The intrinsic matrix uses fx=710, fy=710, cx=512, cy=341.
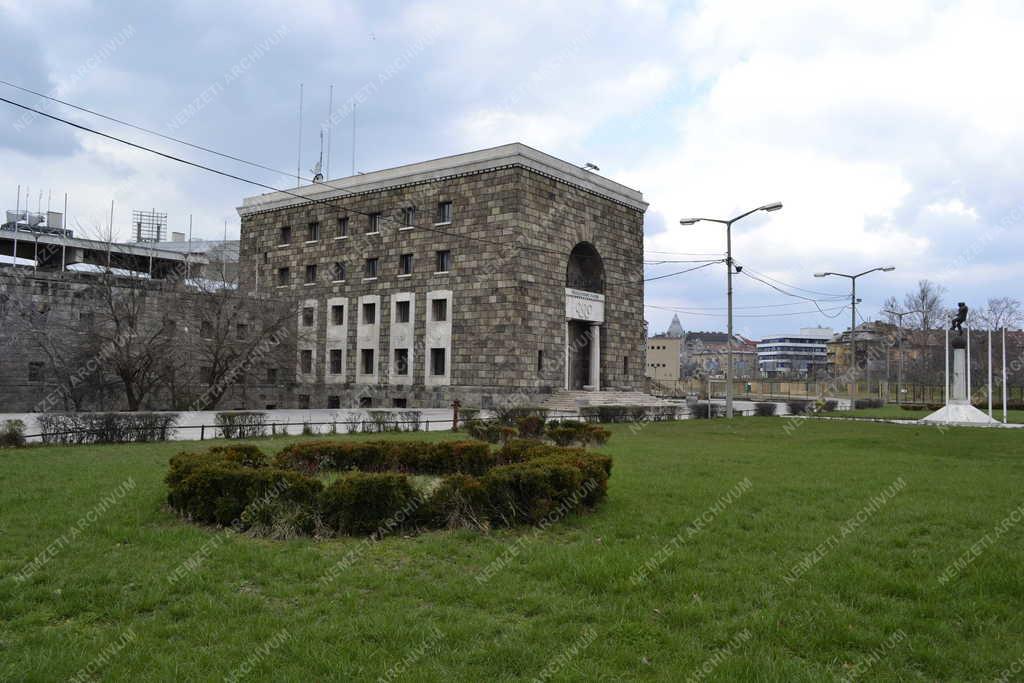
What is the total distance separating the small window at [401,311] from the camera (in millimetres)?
41125

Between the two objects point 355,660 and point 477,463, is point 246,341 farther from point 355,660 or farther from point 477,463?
point 355,660

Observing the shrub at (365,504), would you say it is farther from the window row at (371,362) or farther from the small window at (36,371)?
the small window at (36,371)

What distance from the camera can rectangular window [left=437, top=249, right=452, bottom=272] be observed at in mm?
39219

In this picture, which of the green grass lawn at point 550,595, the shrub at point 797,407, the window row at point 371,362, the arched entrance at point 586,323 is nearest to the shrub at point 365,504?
the green grass lawn at point 550,595

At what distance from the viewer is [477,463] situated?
1304cm

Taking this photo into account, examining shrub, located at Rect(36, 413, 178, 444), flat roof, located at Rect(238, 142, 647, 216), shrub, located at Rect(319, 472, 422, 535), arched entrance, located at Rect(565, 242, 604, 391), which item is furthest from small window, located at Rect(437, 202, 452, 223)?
shrub, located at Rect(319, 472, 422, 535)

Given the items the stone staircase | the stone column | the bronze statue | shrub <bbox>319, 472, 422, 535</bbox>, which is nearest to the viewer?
shrub <bbox>319, 472, 422, 535</bbox>

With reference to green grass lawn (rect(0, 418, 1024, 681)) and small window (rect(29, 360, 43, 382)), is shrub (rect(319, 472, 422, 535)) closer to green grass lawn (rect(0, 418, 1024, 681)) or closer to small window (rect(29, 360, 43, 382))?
green grass lawn (rect(0, 418, 1024, 681))

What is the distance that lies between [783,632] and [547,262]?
109ft

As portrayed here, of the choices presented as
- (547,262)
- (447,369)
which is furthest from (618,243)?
(447,369)

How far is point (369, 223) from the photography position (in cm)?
4272

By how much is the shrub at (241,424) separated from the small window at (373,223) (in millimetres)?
21962

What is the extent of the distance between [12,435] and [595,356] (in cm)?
3009

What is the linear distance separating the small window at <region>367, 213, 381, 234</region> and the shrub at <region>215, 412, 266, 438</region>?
72.1 feet
